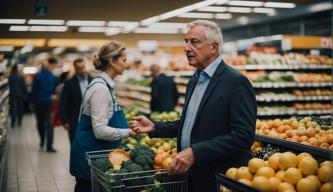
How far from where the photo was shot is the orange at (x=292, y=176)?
2.54 m

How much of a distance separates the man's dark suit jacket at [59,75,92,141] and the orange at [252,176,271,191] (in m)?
4.63

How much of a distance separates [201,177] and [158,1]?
2937mm

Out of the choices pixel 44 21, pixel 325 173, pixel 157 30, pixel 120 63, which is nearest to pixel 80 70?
pixel 44 21

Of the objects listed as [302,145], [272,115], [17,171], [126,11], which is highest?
[126,11]

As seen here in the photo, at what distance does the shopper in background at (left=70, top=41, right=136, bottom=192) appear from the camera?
11.5ft

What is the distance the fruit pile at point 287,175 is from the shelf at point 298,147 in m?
0.50

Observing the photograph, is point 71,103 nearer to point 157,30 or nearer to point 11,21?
point 11,21

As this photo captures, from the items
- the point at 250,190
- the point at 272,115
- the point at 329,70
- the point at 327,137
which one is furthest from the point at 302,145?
the point at 329,70

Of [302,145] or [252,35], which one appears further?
[252,35]

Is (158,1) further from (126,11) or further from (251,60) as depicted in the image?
(251,60)

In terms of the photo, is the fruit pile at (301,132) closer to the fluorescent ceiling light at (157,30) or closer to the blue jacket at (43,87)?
the fluorescent ceiling light at (157,30)

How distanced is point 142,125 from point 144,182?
52 centimetres

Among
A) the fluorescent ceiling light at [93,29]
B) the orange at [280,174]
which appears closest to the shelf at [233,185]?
the orange at [280,174]

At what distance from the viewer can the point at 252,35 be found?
1975cm
